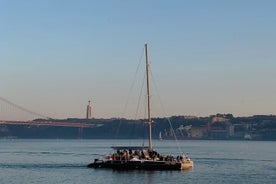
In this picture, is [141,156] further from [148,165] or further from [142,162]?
[148,165]

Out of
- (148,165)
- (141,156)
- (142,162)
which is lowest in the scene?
(148,165)

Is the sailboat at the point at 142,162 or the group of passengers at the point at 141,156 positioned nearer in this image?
the sailboat at the point at 142,162

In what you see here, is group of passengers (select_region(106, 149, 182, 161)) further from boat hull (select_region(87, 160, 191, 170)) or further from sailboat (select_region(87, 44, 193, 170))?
boat hull (select_region(87, 160, 191, 170))

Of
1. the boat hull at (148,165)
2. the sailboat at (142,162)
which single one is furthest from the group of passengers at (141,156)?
the boat hull at (148,165)

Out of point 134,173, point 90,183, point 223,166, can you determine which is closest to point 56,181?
point 90,183

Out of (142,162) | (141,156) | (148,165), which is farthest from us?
(141,156)

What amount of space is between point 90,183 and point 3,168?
15.8 m

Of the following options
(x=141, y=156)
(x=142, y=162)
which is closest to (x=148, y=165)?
(x=142, y=162)

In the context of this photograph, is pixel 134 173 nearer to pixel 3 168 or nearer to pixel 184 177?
pixel 184 177

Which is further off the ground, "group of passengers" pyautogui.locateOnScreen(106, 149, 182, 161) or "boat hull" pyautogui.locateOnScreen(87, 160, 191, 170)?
"group of passengers" pyautogui.locateOnScreen(106, 149, 182, 161)

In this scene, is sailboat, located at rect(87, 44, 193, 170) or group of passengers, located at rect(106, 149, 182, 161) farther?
group of passengers, located at rect(106, 149, 182, 161)

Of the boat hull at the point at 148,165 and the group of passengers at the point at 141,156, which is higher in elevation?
the group of passengers at the point at 141,156

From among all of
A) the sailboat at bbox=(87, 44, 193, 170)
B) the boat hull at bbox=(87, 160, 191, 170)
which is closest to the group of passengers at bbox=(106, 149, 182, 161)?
the sailboat at bbox=(87, 44, 193, 170)

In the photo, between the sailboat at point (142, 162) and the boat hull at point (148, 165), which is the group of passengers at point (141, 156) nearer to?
the sailboat at point (142, 162)
